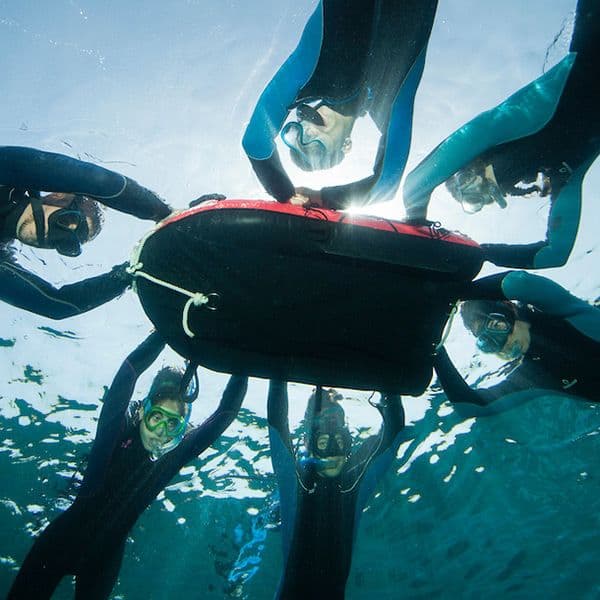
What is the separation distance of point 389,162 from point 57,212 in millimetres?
3746

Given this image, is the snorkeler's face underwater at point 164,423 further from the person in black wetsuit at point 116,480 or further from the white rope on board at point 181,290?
the white rope on board at point 181,290

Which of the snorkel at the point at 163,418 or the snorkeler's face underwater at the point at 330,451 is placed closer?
the snorkel at the point at 163,418

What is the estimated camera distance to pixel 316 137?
4.11 metres

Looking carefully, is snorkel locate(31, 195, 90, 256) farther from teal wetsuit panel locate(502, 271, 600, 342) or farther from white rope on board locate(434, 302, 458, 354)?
teal wetsuit panel locate(502, 271, 600, 342)

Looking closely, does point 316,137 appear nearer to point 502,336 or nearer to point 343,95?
point 343,95

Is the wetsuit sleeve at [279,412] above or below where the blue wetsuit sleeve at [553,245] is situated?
below

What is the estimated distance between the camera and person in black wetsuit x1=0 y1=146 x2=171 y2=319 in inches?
155

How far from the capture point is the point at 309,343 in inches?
145

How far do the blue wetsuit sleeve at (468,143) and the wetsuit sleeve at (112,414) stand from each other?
4521mm

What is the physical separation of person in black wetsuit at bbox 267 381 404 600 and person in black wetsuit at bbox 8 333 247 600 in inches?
62.6

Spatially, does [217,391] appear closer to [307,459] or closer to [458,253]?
[307,459]

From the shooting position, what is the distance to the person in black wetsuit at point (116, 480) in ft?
19.7

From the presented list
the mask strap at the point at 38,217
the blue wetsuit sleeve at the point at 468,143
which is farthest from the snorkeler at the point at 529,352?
the mask strap at the point at 38,217

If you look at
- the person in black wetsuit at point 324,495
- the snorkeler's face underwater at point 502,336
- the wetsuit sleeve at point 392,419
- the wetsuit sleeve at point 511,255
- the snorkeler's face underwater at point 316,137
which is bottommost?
the person in black wetsuit at point 324,495
